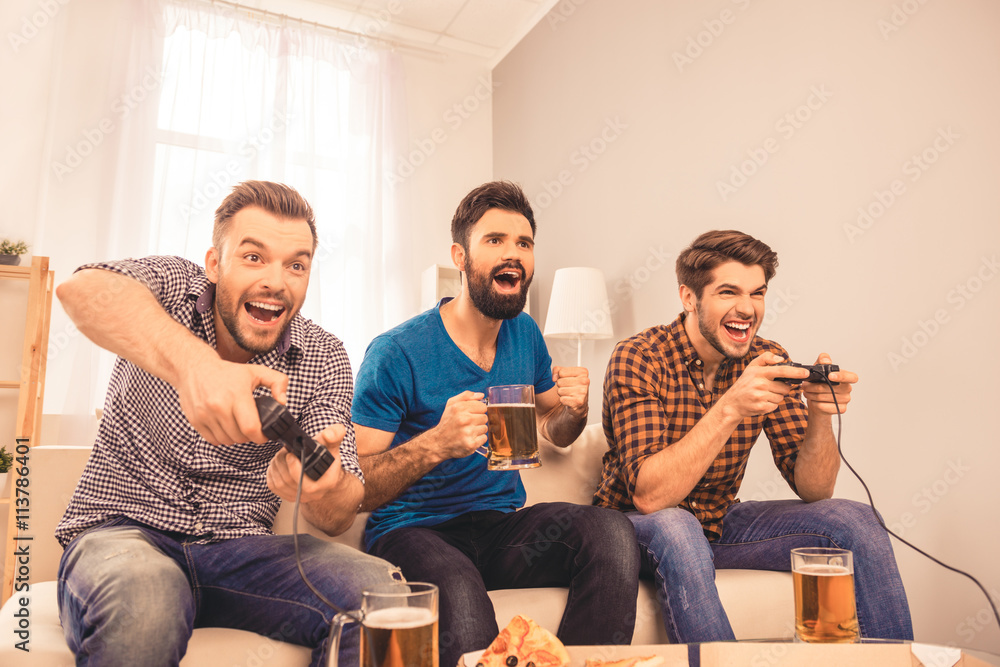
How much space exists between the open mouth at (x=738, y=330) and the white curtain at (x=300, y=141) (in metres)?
2.58

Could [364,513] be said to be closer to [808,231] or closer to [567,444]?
[567,444]

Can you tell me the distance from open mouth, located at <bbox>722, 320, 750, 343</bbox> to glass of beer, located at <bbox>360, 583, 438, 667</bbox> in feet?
3.95

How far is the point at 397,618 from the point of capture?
77cm

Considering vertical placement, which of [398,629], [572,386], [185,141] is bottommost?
[398,629]

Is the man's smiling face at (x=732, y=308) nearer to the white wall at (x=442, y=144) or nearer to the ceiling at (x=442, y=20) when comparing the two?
the white wall at (x=442, y=144)

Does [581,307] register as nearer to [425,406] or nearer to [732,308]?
[732,308]

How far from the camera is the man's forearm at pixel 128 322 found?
39.0 inches

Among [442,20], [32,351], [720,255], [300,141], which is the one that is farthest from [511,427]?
[442,20]

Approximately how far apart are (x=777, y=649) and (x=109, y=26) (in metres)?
4.19

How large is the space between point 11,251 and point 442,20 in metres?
2.64

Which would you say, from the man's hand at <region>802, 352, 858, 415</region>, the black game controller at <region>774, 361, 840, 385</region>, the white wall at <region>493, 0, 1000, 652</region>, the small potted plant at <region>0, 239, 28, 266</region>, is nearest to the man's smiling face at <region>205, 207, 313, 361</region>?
the black game controller at <region>774, 361, 840, 385</region>

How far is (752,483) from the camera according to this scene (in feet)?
8.23

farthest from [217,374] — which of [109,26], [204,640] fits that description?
[109,26]

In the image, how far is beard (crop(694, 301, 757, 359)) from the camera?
1738 mm
